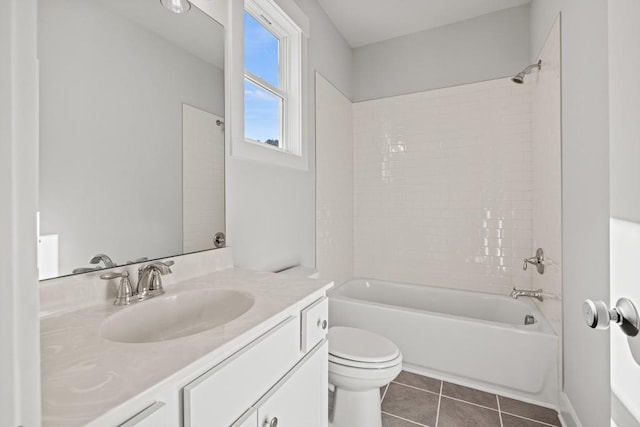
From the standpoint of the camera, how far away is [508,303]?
95.3 inches

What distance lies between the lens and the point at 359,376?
4.83ft

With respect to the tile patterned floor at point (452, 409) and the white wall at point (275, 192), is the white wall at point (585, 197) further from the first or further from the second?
the white wall at point (275, 192)

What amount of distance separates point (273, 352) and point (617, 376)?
80 centimetres

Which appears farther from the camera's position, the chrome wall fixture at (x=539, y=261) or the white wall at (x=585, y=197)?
the chrome wall fixture at (x=539, y=261)

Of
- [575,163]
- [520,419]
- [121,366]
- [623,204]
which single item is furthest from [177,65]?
[520,419]

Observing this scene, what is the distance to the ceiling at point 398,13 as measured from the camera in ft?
8.17

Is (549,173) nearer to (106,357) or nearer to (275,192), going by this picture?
(275,192)

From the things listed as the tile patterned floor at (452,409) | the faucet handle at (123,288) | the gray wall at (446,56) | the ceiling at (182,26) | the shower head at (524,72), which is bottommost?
the tile patterned floor at (452,409)

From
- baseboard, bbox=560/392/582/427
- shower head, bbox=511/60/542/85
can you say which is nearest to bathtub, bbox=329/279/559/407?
baseboard, bbox=560/392/582/427

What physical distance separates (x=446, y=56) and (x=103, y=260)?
3.06 m

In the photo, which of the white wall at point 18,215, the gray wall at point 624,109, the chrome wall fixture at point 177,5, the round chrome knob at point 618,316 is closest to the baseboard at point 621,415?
the round chrome knob at point 618,316

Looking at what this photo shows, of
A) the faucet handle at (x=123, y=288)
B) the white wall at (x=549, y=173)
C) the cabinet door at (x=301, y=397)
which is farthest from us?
the white wall at (x=549, y=173)

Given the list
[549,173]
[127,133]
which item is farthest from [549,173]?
[127,133]

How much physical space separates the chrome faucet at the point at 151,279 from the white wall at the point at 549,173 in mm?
2089
